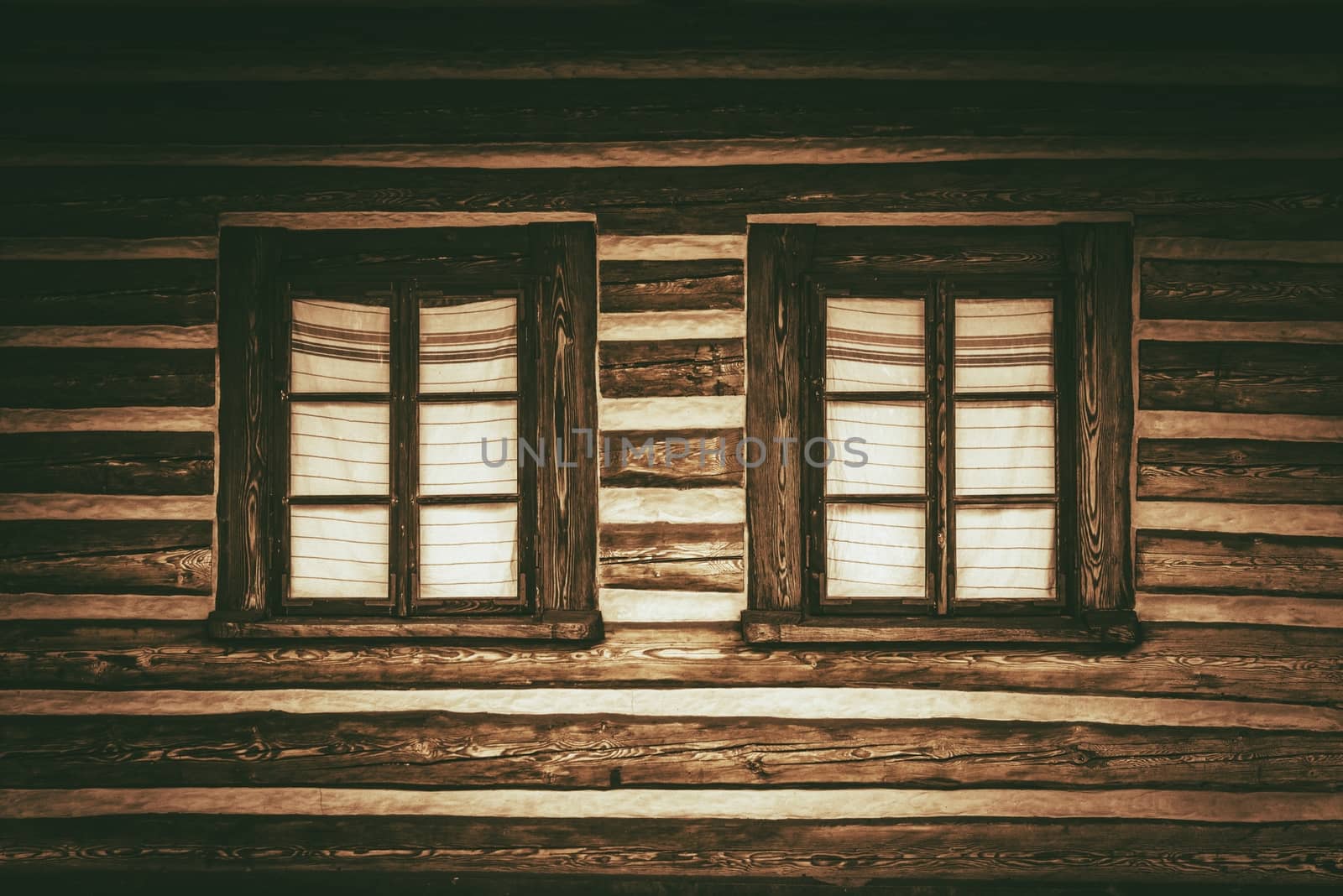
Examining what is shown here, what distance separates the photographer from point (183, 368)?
3461 mm

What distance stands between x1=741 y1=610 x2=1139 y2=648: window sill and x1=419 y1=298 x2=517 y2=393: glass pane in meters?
1.45

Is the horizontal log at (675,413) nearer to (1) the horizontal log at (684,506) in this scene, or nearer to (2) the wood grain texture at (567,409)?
(2) the wood grain texture at (567,409)

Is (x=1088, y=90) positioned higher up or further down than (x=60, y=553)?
higher up

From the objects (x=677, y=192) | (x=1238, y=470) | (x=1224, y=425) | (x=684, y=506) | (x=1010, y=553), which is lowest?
(x=1010, y=553)

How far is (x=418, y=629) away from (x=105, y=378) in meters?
1.68

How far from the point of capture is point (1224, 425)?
3.39 m

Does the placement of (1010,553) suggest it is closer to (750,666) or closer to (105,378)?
(750,666)

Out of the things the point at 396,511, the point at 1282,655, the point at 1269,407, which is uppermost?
the point at 1269,407

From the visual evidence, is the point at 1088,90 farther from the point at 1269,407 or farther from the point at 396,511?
the point at 396,511

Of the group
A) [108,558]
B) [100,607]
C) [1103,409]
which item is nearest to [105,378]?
[108,558]

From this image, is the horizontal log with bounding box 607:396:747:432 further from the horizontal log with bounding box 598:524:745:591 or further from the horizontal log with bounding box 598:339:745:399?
the horizontal log with bounding box 598:524:745:591

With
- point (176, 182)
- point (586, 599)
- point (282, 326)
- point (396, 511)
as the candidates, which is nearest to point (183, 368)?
point (282, 326)

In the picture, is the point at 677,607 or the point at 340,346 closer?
the point at 677,607

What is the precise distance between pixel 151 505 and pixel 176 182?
1.36m
